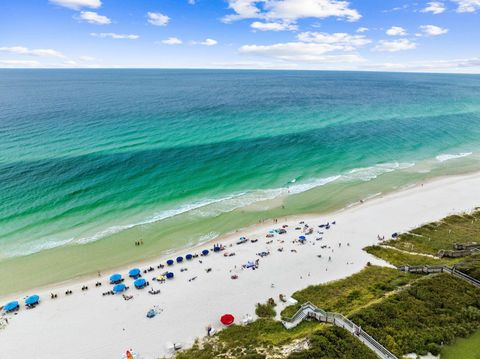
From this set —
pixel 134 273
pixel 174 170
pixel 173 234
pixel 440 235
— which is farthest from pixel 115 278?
pixel 440 235

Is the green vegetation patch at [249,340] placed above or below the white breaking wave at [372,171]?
below

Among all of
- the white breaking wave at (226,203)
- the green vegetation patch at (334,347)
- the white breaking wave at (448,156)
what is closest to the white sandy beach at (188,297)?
the white breaking wave at (226,203)

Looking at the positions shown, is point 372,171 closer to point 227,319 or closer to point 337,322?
point 337,322

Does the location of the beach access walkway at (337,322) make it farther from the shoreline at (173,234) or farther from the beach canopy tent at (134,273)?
the shoreline at (173,234)

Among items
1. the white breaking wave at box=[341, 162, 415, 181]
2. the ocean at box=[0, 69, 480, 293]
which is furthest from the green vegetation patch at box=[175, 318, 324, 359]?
the white breaking wave at box=[341, 162, 415, 181]

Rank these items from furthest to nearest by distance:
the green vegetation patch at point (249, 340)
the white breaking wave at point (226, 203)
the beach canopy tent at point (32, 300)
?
the white breaking wave at point (226, 203), the beach canopy tent at point (32, 300), the green vegetation patch at point (249, 340)

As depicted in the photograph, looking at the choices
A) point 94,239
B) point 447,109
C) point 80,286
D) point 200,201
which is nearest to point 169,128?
point 200,201
